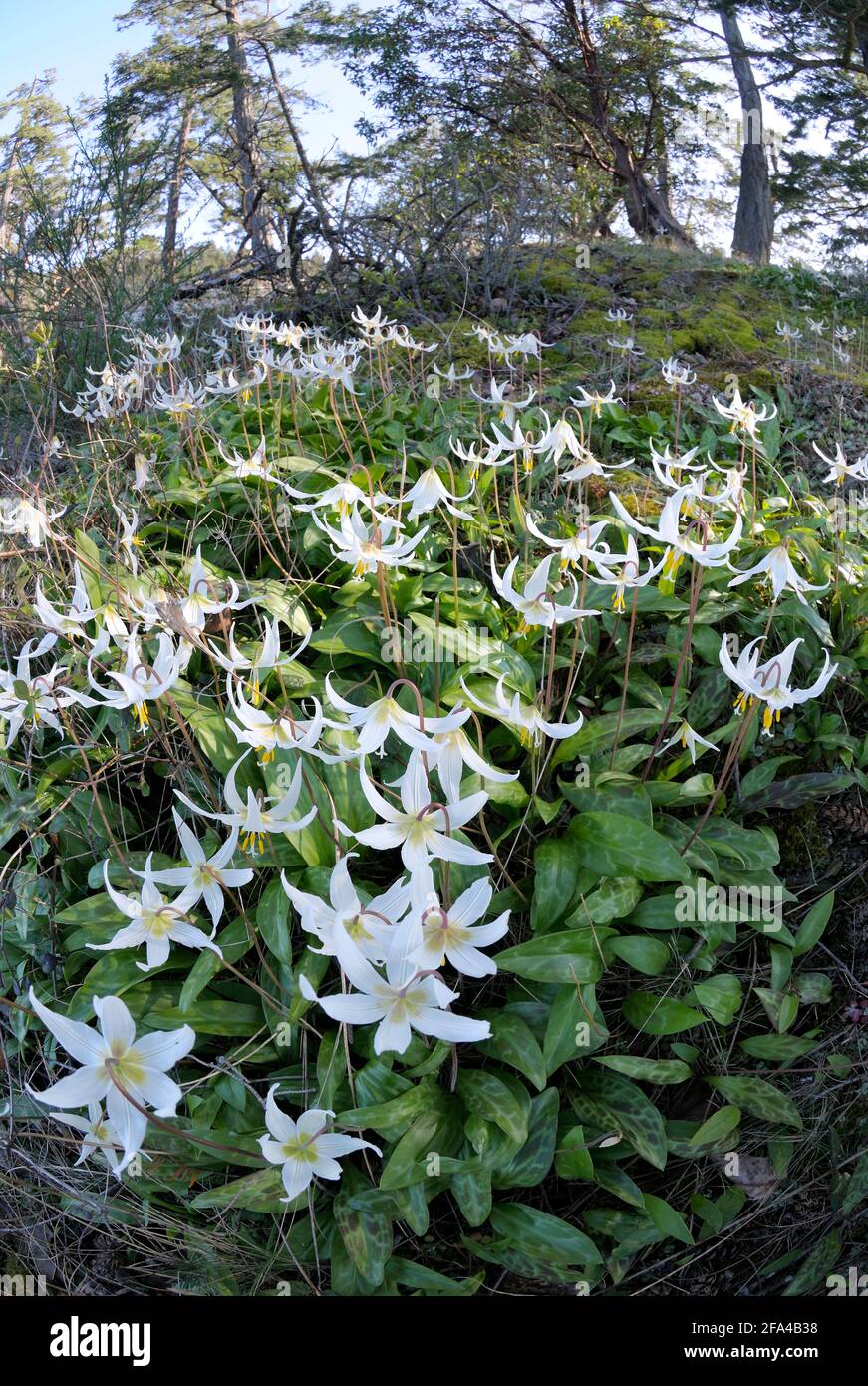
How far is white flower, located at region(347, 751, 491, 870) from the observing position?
128 cm

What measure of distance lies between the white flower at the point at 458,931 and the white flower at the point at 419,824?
4 centimetres

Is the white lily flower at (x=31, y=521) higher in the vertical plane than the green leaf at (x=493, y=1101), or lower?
higher

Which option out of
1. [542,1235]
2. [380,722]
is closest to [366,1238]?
[542,1235]

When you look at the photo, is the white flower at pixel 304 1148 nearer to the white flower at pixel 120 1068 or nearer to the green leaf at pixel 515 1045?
the white flower at pixel 120 1068

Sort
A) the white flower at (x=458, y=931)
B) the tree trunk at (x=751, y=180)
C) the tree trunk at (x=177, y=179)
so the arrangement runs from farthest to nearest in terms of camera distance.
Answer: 1. the tree trunk at (x=751, y=180)
2. the tree trunk at (x=177, y=179)
3. the white flower at (x=458, y=931)

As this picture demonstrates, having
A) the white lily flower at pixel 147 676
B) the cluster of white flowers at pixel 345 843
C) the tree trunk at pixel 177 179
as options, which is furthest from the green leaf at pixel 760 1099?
the tree trunk at pixel 177 179

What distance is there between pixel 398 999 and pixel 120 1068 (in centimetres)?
35

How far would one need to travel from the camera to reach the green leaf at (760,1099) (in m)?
1.77

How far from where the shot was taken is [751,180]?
462 inches

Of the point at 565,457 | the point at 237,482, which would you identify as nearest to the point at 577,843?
the point at 237,482

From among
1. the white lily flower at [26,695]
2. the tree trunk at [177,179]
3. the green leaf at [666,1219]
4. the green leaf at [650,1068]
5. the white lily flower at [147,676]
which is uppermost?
the tree trunk at [177,179]

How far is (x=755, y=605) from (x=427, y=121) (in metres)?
11.1

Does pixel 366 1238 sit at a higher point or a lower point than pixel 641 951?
lower

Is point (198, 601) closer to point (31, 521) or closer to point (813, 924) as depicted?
point (31, 521)
